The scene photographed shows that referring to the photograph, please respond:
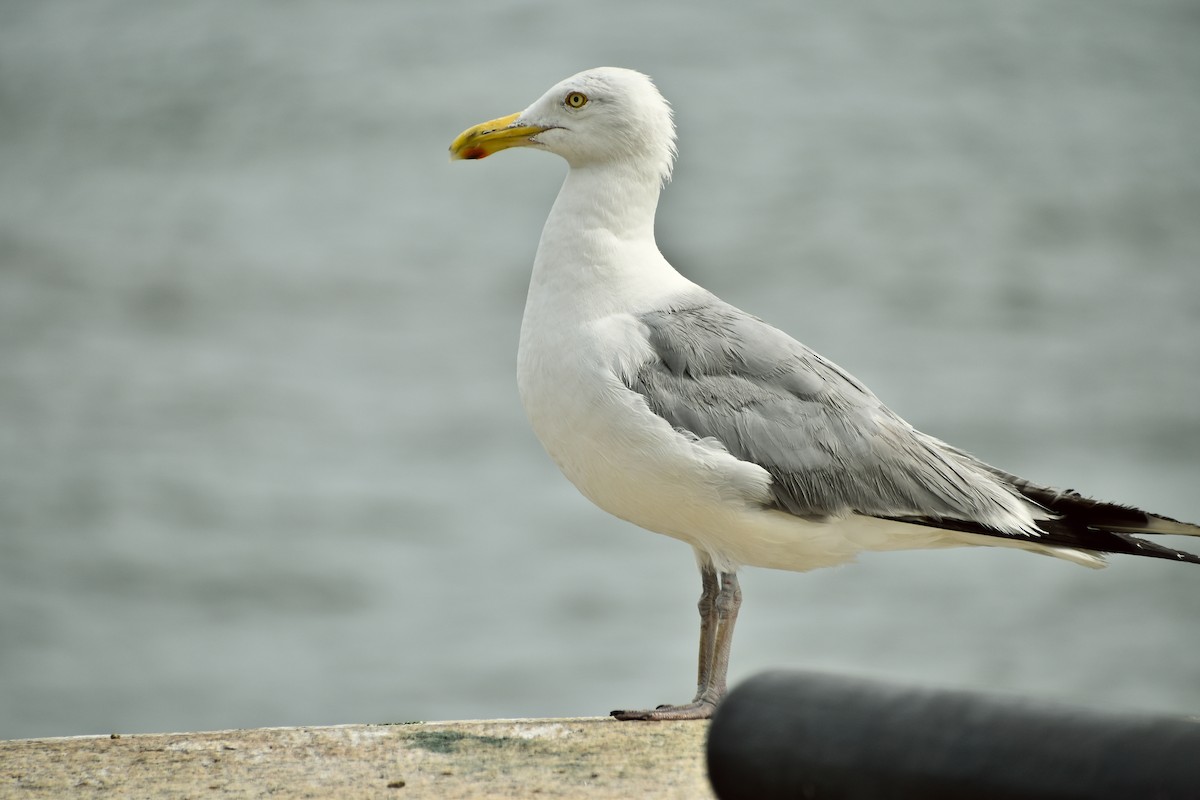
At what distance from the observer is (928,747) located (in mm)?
1942

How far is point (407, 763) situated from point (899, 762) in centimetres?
211

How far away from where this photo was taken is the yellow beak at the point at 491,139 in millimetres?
4672

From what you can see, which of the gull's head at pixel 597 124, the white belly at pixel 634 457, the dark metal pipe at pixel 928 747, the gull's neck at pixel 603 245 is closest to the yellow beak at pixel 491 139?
the gull's head at pixel 597 124

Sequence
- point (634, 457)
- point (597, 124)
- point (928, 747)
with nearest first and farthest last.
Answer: point (928, 747), point (634, 457), point (597, 124)

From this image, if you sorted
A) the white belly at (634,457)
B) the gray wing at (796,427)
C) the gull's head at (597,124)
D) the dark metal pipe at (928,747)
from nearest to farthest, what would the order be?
1. the dark metal pipe at (928,747)
2. the white belly at (634,457)
3. the gray wing at (796,427)
4. the gull's head at (597,124)

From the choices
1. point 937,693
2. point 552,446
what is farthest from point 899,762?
point 552,446

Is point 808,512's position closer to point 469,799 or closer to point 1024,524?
point 1024,524

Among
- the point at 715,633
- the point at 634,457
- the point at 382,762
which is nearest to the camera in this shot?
the point at 382,762

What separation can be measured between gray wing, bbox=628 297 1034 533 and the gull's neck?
14cm

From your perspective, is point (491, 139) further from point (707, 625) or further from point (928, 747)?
point (928, 747)

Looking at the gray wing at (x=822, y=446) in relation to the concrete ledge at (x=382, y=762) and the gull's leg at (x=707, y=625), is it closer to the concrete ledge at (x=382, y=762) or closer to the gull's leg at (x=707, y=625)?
the gull's leg at (x=707, y=625)

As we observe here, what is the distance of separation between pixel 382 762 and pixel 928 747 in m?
2.18

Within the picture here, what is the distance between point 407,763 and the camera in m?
3.79

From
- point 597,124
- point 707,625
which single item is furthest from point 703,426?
point 597,124
